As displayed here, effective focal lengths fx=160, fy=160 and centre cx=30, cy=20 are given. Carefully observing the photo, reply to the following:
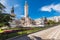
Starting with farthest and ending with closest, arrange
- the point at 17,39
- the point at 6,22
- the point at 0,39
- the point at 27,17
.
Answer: the point at 27,17
the point at 6,22
the point at 17,39
the point at 0,39

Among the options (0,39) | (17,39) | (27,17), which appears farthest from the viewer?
(27,17)

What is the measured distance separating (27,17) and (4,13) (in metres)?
78.0

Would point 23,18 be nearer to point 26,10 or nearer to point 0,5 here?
point 26,10

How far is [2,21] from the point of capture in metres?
23.2

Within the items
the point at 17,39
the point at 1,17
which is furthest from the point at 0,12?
the point at 17,39

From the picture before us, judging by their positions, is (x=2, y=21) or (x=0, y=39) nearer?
(x=0, y=39)

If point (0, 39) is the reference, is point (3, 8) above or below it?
above

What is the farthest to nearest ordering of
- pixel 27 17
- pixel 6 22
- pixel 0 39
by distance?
pixel 27 17 < pixel 6 22 < pixel 0 39

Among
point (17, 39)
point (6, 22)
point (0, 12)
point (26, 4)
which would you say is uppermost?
point (26, 4)

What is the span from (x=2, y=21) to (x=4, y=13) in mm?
1312

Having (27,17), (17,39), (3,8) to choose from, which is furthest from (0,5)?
(27,17)

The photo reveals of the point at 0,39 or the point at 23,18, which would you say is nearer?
the point at 0,39

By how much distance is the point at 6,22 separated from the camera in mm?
23891

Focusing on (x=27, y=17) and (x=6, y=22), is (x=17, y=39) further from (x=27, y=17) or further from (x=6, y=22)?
(x=27, y=17)
